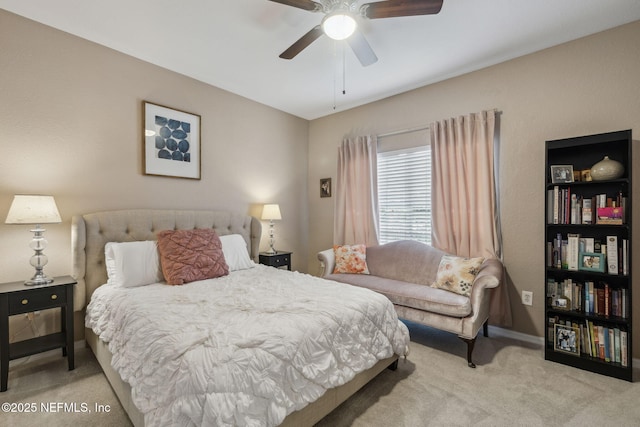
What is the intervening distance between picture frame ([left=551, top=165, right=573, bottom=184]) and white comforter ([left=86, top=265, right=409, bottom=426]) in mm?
1756

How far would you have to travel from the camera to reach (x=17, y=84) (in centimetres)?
229

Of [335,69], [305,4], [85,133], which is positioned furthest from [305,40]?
[85,133]

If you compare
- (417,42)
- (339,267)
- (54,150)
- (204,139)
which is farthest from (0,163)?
(417,42)

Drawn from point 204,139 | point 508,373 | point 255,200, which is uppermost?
point 204,139

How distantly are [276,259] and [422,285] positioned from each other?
1802 millimetres

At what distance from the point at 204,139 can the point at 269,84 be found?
99 centimetres

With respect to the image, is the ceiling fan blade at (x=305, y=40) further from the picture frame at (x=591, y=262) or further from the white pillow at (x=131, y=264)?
the picture frame at (x=591, y=262)

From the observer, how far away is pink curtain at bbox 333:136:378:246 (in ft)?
12.8

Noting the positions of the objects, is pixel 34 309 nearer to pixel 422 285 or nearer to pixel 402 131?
pixel 422 285

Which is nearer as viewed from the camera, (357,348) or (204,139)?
(357,348)

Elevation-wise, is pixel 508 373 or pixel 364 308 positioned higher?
pixel 364 308

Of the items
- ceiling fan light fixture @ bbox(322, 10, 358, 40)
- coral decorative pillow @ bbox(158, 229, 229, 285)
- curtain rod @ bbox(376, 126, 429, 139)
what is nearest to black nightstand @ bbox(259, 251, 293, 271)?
coral decorative pillow @ bbox(158, 229, 229, 285)

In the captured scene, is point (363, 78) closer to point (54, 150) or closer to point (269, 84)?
point (269, 84)

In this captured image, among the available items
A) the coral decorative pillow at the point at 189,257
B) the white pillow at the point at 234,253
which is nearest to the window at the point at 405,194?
the white pillow at the point at 234,253
